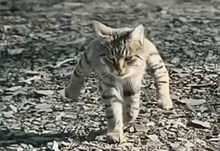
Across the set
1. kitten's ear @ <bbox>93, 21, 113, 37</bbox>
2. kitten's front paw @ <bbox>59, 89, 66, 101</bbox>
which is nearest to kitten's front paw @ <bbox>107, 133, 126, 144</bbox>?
kitten's ear @ <bbox>93, 21, 113, 37</bbox>

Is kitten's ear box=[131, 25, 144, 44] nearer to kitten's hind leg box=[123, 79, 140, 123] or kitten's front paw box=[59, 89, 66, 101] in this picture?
kitten's hind leg box=[123, 79, 140, 123]

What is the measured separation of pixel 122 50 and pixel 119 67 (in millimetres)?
147

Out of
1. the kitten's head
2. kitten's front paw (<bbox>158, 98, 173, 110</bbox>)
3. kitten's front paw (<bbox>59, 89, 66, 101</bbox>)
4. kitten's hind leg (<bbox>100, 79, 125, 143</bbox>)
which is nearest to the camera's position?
the kitten's head

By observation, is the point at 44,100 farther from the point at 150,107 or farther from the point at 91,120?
the point at 150,107

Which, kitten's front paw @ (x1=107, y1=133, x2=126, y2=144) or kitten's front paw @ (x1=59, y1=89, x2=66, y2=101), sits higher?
kitten's front paw @ (x1=59, y1=89, x2=66, y2=101)

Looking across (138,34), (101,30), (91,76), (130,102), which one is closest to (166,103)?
(130,102)

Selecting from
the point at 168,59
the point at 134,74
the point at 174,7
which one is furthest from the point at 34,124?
the point at 174,7

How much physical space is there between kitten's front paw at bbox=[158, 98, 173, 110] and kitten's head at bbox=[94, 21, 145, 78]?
0.70 metres

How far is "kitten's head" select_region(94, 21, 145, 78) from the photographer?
12.1 feet

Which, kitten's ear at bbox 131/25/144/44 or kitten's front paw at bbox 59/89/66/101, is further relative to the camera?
kitten's front paw at bbox 59/89/66/101

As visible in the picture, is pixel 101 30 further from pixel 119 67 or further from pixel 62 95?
pixel 62 95

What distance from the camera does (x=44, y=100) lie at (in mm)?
4770

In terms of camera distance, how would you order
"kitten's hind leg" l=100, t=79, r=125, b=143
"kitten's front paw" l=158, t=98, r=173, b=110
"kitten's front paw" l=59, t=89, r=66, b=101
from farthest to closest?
"kitten's front paw" l=59, t=89, r=66, b=101, "kitten's front paw" l=158, t=98, r=173, b=110, "kitten's hind leg" l=100, t=79, r=125, b=143

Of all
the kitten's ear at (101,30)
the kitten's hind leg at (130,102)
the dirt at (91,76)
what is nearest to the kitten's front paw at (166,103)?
the dirt at (91,76)
